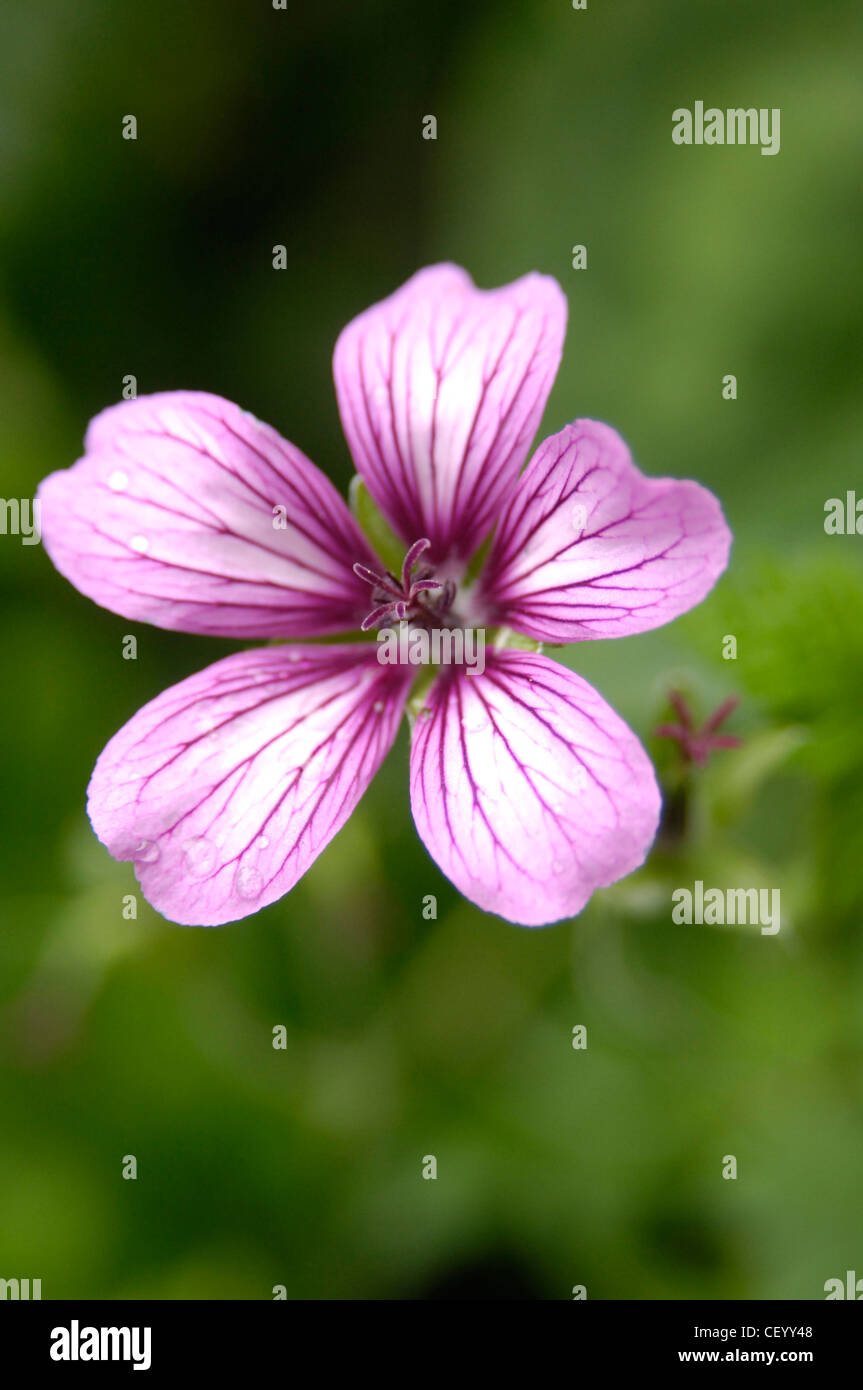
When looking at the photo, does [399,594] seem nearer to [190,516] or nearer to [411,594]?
[411,594]

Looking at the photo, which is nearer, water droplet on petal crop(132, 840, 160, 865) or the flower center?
water droplet on petal crop(132, 840, 160, 865)

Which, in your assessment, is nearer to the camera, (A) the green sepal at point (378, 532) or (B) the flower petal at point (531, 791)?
(B) the flower petal at point (531, 791)

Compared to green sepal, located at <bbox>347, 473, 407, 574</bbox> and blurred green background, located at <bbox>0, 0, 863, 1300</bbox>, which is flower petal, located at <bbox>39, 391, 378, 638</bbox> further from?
blurred green background, located at <bbox>0, 0, 863, 1300</bbox>

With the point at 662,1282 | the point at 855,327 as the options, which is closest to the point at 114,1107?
the point at 662,1282

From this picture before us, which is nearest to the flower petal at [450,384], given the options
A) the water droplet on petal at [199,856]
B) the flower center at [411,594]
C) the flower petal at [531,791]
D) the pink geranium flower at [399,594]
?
the pink geranium flower at [399,594]

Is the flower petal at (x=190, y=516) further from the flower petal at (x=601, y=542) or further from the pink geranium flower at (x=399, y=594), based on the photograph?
the flower petal at (x=601, y=542)

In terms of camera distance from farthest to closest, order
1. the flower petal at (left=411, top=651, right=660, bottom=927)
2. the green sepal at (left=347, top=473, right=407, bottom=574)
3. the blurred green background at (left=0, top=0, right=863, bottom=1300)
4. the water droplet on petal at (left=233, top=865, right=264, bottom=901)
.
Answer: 1. the blurred green background at (left=0, top=0, right=863, bottom=1300)
2. the green sepal at (left=347, top=473, right=407, bottom=574)
3. the water droplet on petal at (left=233, top=865, right=264, bottom=901)
4. the flower petal at (left=411, top=651, right=660, bottom=927)

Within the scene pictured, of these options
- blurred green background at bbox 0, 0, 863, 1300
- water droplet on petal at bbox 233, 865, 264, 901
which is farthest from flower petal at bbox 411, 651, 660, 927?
blurred green background at bbox 0, 0, 863, 1300

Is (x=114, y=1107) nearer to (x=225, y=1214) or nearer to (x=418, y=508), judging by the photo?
(x=225, y=1214)

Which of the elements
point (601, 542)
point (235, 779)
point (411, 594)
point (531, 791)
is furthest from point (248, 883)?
point (601, 542)
